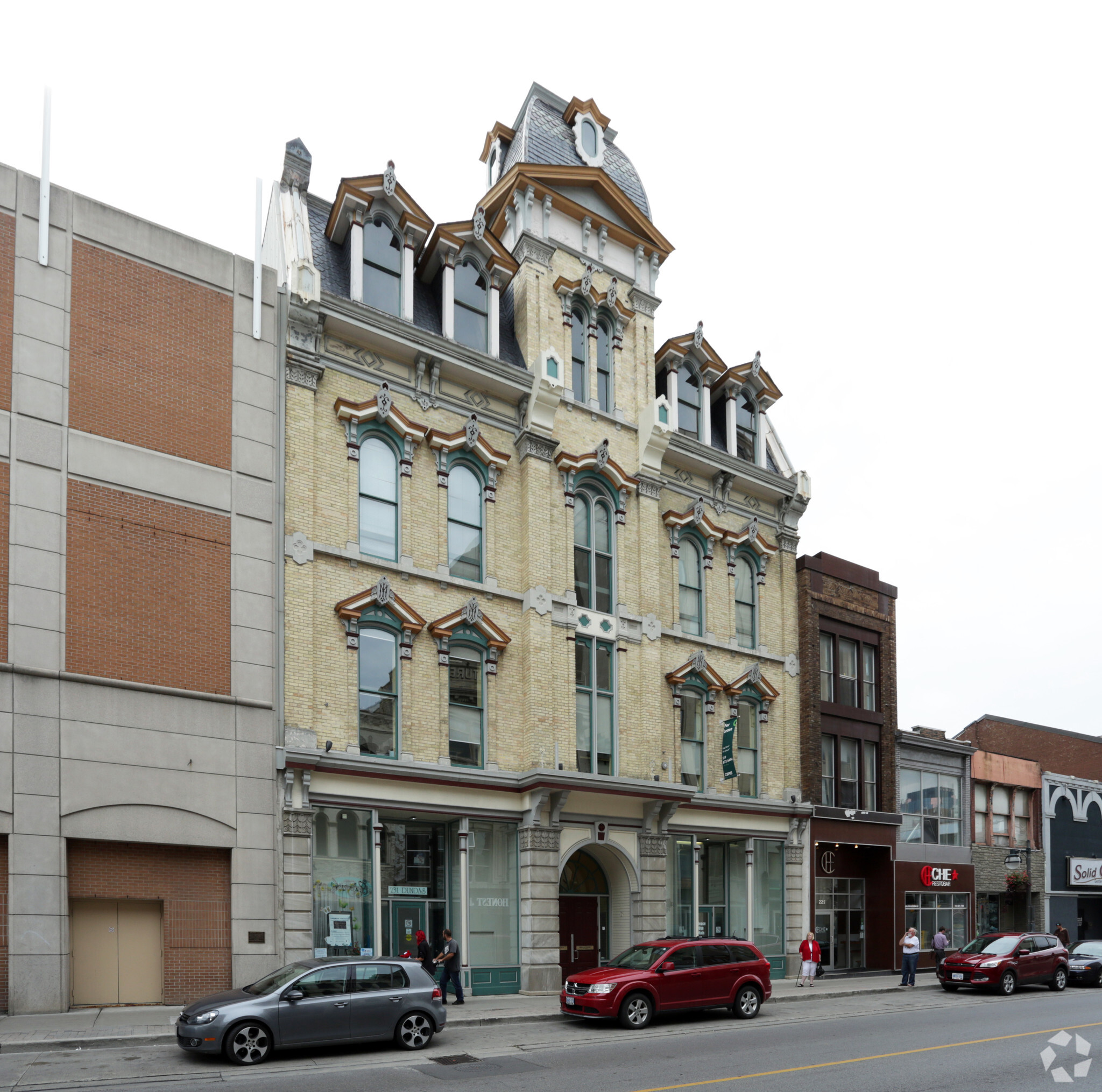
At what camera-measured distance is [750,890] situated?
30.1 meters

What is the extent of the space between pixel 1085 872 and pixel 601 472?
2806 centimetres

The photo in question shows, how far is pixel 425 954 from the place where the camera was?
22.2 metres

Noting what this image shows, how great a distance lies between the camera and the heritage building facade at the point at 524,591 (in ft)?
76.3

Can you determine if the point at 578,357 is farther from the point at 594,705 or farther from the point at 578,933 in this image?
the point at 578,933

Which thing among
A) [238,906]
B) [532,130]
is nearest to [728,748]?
[238,906]

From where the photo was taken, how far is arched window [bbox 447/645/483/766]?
24.8 metres

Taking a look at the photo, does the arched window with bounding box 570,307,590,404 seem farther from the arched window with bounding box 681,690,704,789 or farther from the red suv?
the red suv

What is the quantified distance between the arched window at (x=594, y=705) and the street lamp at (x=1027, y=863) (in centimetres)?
1997

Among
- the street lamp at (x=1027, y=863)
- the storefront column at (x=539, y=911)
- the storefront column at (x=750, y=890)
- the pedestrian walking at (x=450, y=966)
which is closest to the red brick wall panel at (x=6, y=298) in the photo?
the pedestrian walking at (x=450, y=966)

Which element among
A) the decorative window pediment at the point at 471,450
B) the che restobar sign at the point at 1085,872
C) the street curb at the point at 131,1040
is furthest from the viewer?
the che restobar sign at the point at 1085,872

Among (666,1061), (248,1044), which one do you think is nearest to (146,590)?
(248,1044)

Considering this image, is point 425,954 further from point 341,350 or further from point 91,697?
point 341,350

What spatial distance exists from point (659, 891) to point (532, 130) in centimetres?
1990

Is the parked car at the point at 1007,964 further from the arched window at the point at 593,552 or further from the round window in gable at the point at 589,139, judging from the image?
the round window in gable at the point at 589,139
